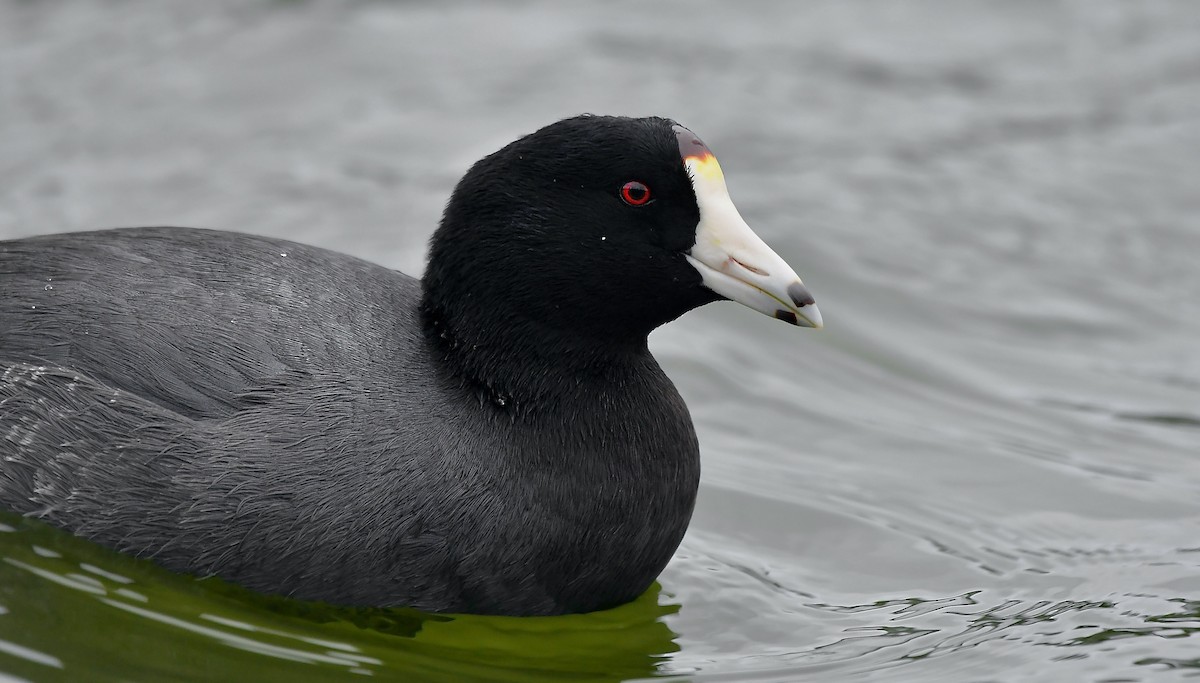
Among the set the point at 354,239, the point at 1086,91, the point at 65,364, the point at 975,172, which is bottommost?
the point at 65,364

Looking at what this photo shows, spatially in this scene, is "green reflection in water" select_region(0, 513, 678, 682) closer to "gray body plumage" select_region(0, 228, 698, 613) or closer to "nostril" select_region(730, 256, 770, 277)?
"gray body plumage" select_region(0, 228, 698, 613)

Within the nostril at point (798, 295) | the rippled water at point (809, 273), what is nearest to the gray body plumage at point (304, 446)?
the rippled water at point (809, 273)

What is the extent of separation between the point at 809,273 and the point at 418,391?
3598 mm

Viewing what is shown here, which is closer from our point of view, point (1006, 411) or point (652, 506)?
point (652, 506)

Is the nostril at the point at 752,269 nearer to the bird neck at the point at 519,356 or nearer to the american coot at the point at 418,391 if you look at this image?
the american coot at the point at 418,391

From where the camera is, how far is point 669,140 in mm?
4660

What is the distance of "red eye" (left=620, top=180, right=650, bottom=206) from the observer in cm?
469

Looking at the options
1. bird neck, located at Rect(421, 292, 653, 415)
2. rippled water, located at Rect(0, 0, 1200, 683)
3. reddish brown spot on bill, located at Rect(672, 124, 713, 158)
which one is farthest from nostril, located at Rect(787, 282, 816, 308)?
rippled water, located at Rect(0, 0, 1200, 683)

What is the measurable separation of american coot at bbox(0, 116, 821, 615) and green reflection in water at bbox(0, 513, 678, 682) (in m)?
0.08

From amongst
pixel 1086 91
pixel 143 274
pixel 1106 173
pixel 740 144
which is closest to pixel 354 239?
pixel 740 144

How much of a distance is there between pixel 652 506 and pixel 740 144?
4.96 meters

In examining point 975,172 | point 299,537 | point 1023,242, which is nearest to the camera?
point 299,537

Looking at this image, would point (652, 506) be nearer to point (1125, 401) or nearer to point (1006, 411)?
point (1006, 411)

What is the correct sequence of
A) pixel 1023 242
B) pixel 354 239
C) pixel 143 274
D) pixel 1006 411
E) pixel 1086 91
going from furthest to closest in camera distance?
1. pixel 1086 91
2. pixel 1023 242
3. pixel 354 239
4. pixel 1006 411
5. pixel 143 274
